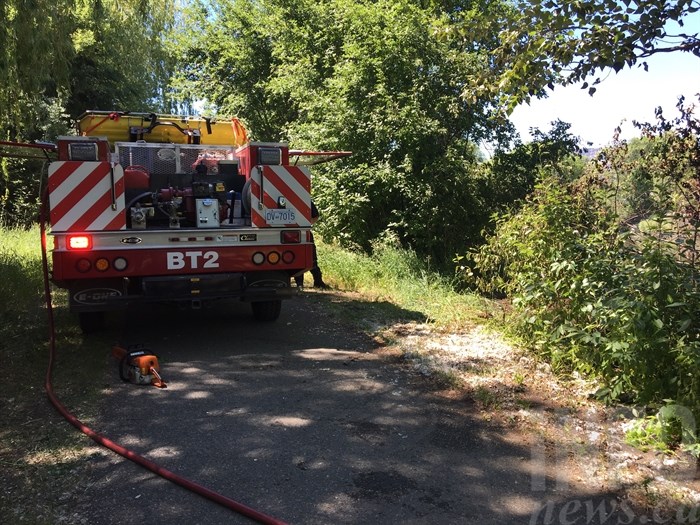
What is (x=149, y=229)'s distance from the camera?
5.75m

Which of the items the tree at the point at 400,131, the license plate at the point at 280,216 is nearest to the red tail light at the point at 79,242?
the license plate at the point at 280,216

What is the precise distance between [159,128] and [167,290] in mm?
3133

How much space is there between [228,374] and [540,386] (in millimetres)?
2754

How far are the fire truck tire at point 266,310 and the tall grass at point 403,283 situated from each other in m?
1.94

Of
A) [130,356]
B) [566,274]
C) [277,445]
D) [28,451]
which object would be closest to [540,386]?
[566,274]

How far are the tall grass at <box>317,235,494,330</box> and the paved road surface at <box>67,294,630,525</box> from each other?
202cm

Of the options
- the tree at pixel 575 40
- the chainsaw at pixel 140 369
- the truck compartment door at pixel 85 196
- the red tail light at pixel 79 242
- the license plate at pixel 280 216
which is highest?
the tree at pixel 575 40

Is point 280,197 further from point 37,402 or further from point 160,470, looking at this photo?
point 160,470

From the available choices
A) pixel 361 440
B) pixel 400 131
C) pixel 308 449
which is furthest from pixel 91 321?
pixel 400 131

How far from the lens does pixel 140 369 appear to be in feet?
16.1

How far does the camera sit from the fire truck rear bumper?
5578mm

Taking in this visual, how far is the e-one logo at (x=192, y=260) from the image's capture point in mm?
5777

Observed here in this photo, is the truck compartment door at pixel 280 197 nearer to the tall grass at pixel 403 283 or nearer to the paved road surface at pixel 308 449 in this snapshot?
the paved road surface at pixel 308 449

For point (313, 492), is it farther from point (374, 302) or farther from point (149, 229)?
point (374, 302)
